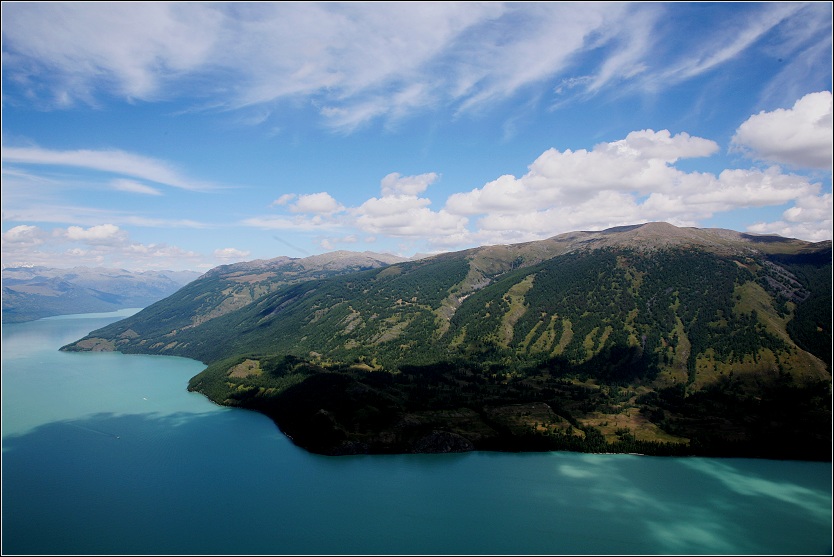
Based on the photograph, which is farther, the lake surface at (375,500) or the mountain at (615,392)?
the mountain at (615,392)

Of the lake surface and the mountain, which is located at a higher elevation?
the mountain

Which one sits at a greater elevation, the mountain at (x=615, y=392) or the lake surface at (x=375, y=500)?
the mountain at (x=615, y=392)

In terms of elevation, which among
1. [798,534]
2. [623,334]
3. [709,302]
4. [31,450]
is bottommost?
[798,534]

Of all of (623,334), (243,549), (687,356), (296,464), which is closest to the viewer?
(243,549)

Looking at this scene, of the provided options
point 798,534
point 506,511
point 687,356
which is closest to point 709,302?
point 687,356

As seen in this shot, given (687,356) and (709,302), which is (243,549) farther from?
(709,302)

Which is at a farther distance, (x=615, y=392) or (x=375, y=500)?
(x=615, y=392)

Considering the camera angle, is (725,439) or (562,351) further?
(562,351)

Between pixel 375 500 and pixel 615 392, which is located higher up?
pixel 615 392
